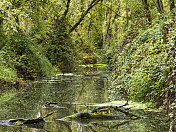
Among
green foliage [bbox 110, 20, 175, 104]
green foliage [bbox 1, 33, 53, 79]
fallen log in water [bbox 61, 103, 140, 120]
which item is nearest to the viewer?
fallen log in water [bbox 61, 103, 140, 120]

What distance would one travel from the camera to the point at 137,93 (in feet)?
22.4

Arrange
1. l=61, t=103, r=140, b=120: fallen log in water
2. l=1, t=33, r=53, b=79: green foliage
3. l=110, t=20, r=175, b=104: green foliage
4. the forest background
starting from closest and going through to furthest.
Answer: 1. l=61, t=103, r=140, b=120: fallen log in water
2. l=110, t=20, r=175, b=104: green foliage
3. the forest background
4. l=1, t=33, r=53, b=79: green foliage

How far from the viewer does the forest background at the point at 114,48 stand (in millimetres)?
6184

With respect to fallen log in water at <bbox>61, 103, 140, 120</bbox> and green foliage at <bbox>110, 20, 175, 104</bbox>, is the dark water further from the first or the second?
green foliage at <bbox>110, 20, 175, 104</bbox>

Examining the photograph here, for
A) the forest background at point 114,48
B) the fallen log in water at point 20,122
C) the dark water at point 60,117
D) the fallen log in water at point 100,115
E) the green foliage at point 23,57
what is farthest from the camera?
the green foliage at point 23,57

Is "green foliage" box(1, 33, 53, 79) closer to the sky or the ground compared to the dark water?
closer to the sky

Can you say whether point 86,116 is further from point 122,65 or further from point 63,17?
point 63,17

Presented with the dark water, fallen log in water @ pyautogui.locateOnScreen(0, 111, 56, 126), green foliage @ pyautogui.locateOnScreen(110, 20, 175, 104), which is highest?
green foliage @ pyautogui.locateOnScreen(110, 20, 175, 104)

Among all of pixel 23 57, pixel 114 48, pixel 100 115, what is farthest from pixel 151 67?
pixel 23 57

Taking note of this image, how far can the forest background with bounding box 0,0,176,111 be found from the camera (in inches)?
243

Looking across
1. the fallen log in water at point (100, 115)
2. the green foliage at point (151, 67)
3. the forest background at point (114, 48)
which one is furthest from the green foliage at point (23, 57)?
the fallen log in water at point (100, 115)

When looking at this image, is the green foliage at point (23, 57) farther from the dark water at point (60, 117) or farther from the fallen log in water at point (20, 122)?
the fallen log in water at point (20, 122)

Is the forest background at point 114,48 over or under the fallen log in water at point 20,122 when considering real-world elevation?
over

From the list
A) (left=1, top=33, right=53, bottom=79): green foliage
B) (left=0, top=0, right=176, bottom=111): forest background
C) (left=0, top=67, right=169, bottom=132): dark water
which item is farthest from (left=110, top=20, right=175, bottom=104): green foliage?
(left=1, top=33, right=53, bottom=79): green foliage
